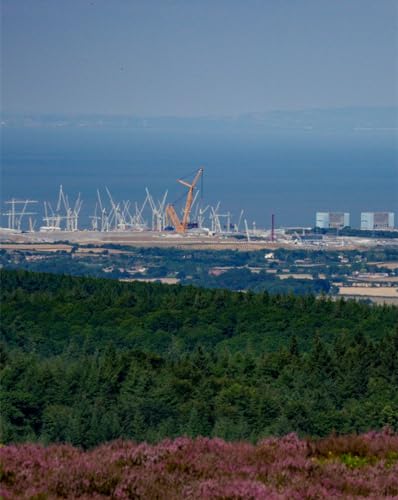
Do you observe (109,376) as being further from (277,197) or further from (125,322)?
(277,197)

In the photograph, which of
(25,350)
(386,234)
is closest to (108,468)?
(25,350)

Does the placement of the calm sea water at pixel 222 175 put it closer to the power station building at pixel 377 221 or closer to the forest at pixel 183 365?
the power station building at pixel 377 221

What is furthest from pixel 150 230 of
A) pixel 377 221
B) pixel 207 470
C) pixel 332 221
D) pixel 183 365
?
pixel 207 470

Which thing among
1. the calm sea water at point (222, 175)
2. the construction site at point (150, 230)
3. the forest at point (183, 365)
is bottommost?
the forest at point (183, 365)

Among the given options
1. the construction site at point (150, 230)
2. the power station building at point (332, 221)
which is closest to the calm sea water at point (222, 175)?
the construction site at point (150, 230)

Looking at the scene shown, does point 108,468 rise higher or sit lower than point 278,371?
higher

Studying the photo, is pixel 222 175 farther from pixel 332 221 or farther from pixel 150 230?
pixel 150 230

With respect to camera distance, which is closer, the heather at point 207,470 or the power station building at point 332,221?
the heather at point 207,470
